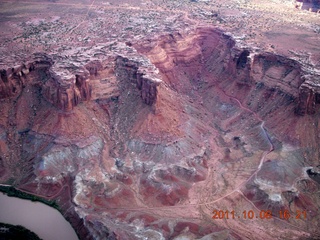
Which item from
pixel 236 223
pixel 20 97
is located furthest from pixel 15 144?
pixel 236 223

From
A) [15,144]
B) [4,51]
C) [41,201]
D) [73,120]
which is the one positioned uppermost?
[4,51]

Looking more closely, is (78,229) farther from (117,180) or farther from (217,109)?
(217,109)

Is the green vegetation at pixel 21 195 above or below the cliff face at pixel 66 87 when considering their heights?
below
